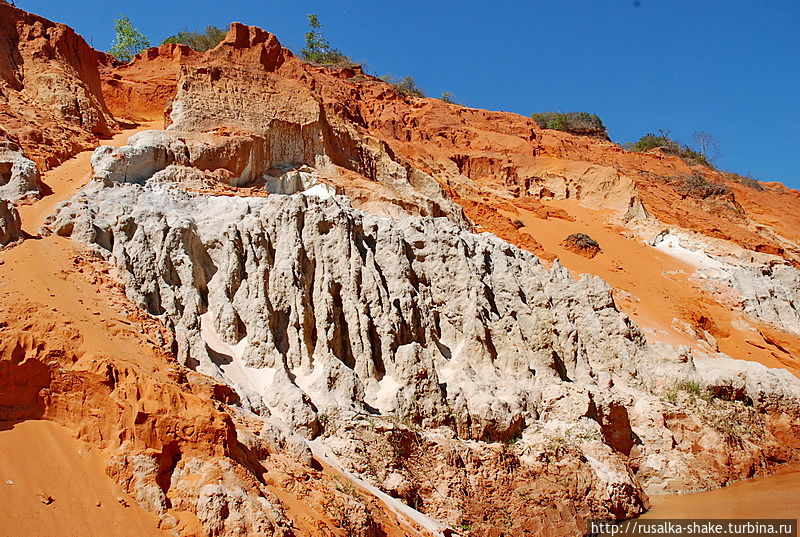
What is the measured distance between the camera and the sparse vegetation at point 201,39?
40.9 metres

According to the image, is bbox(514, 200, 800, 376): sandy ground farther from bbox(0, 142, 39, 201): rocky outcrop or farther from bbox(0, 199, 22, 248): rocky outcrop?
bbox(0, 142, 39, 201): rocky outcrop

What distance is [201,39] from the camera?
41250mm

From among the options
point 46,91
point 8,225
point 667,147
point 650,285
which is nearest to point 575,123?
point 667,147

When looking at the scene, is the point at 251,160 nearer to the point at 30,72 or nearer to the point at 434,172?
the point at 30,72

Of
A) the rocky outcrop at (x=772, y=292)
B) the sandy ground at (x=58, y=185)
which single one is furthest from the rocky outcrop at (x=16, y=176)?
the rocky outcrop at (x=772, y=292)

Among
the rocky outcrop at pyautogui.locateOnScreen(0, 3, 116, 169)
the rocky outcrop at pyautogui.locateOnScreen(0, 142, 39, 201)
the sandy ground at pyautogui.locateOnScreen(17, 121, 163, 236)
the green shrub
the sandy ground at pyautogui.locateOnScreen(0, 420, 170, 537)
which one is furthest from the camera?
the green shrub

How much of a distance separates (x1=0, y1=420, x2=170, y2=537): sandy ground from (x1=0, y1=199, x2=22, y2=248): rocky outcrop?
17.0 ft

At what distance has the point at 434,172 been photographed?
30.5 metres

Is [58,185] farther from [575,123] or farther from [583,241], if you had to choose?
[575,123]

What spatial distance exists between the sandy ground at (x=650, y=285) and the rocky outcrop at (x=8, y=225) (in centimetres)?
1650

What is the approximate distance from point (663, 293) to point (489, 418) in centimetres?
1533

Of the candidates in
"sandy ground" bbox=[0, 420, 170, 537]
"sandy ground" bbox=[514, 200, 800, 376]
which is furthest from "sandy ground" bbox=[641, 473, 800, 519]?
"sandy ground" bbox=[0, 420, 170, 537]

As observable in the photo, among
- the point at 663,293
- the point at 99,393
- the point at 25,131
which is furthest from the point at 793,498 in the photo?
the point at 25,131

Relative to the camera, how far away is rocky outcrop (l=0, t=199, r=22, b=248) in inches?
389
